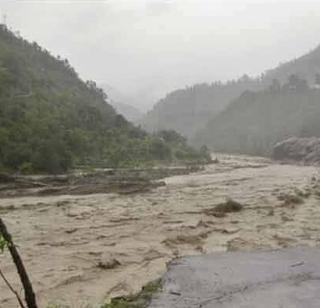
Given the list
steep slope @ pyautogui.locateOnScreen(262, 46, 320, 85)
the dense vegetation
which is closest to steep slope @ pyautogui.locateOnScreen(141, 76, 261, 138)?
steep slope @ pyautogui.locateOnScreen(262, 46, 320, 85)

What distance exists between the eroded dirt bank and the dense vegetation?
33.8ft

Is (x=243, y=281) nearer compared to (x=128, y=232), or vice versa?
(x=243, y=281)

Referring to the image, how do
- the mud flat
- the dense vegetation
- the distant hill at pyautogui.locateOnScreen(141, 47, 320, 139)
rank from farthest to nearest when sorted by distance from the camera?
the distant hill at pyautogui.locateOnScreen(141, 47, 320, 139)
the dense vegetation
the mud flat

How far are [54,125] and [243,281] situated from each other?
30069mm

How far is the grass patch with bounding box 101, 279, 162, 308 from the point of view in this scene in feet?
25.9

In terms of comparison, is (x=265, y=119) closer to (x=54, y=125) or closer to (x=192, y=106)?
(x=192, y=106)

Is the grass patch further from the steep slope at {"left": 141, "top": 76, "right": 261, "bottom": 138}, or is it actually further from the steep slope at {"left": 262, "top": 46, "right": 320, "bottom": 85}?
the steep slope at {"left": 262, "top": 46, "right": 320, "bottom": 85}

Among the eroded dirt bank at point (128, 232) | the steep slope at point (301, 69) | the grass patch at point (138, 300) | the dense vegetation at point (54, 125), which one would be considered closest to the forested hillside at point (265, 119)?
the steep slope at point (301, 69)

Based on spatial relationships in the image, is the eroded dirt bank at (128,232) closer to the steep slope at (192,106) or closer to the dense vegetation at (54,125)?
the dense vegetation at (54,125)

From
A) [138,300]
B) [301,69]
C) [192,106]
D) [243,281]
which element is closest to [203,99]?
[192,106]

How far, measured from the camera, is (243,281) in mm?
9516

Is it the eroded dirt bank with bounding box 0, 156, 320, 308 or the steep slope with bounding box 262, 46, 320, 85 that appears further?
the steep slope with bounding box 262, 46, 320, 85

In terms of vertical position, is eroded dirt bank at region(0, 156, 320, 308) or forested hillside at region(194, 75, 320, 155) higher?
forested hillside at region(194, 75, 320, 155)

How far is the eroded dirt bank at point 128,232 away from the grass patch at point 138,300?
0.77 meters
